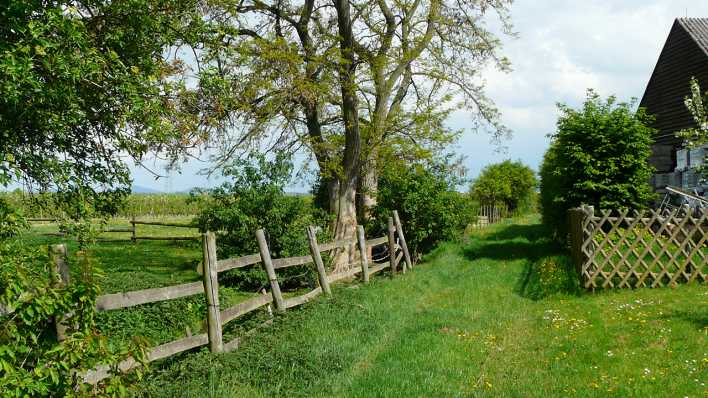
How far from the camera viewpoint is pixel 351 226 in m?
17.1

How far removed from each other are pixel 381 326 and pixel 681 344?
4.00 meters

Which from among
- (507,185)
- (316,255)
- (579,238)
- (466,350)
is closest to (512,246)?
(579,238)

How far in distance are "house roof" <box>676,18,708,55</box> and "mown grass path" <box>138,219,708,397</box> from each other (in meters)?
13.9

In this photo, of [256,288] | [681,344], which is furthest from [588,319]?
[256,288]

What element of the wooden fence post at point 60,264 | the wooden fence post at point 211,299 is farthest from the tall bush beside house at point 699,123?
the wooden fence post at point 60,264

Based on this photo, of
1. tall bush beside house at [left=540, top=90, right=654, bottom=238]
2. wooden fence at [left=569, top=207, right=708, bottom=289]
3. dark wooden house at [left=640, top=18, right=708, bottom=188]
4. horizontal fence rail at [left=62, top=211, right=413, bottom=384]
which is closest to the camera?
horizontal fence rail at [left=62, top=211, right=413, bottom=384]

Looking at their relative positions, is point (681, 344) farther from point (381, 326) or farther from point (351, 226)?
point (351, 226)

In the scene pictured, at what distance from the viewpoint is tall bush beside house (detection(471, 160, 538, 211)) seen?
40.9 metres

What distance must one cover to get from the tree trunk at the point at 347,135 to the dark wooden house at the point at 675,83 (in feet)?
42.6

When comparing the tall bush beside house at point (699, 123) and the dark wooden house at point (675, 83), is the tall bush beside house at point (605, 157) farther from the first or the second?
the dark wooden house at point (675, 83)

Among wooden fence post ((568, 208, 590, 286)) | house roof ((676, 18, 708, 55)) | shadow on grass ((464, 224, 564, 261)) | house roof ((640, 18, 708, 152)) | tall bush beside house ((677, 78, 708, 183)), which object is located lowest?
shadow on grass ((464, 224, 564, 261))

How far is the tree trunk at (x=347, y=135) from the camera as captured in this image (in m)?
15.5

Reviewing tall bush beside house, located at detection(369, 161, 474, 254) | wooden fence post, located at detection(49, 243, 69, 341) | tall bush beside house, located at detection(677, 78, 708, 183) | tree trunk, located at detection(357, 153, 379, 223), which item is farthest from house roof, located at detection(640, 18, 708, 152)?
wooden fence post, located at detection(49, 243, 69, 341)

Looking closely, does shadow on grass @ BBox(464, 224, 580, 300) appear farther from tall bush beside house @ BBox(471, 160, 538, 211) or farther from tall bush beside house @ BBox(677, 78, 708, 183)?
tall bush beside house @ BBox(471, 160, 538, 211)
